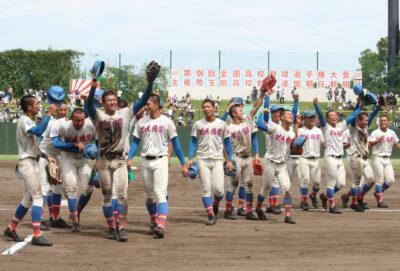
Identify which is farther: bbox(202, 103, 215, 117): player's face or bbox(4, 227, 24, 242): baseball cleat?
bbox(202, 103, 215, 117): player's face

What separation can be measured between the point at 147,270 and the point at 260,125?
574 centimetres

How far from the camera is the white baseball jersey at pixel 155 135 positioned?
1133 centimetres

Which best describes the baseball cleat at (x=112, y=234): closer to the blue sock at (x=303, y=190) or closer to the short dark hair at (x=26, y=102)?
the short dark hair at (x=26, y=102)

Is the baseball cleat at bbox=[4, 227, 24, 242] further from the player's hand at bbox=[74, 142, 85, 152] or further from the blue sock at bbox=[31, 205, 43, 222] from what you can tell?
the player's hand at bbox=[74, 142, 85, 152]

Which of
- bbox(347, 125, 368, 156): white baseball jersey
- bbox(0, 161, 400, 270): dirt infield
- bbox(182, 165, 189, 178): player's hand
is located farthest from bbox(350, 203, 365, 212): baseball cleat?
bbox(182, 165, 189, 178): player's hand

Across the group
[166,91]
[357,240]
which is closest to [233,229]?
[357,240]

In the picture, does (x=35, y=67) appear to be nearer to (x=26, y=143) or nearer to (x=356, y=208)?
(x=356, y=208)

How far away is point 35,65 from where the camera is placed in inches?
2226

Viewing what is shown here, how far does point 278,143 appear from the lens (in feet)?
44.3

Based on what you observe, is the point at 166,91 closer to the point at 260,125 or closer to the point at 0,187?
the point at 0,187

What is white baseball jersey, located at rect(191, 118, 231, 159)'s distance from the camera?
12820 millimetres

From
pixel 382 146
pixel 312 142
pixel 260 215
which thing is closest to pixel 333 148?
pixel 312 142

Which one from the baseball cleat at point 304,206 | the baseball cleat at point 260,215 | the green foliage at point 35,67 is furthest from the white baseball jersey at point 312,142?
the green foliage at point 35,67

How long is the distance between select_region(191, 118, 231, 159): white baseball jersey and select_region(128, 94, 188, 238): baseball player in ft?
4.39
